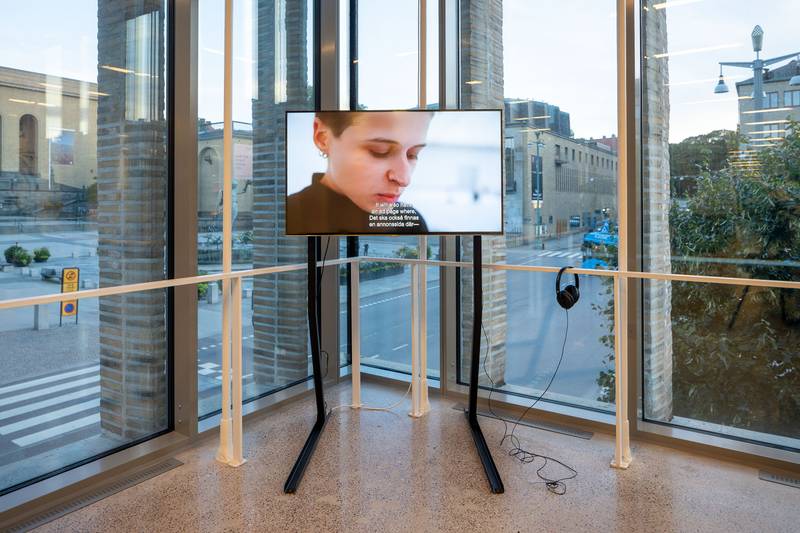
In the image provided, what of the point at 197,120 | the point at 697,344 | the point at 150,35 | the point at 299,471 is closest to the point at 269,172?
the point at 197,120

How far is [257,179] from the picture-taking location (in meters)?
3.30

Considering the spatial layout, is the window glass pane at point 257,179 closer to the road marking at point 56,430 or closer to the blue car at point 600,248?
the road marking at point 56,430

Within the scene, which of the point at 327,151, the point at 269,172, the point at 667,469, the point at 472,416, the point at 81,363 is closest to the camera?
the point at 81,363

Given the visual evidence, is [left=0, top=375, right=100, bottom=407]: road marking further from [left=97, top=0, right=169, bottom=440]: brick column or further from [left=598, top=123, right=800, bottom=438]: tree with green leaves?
[left=598, top=123, right=800, bottom=438]: tree with green leaves

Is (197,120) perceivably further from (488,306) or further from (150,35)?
(488,306)

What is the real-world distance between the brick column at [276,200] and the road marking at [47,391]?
1018 millimetres

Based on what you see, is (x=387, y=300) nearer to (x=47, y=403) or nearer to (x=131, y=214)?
(x=131, y=214)

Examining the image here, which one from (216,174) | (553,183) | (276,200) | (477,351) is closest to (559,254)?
(553,183)

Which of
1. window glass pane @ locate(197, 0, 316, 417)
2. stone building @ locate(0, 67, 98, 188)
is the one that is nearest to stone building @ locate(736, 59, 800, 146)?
window glass pane @ locate(197, 0, 316, 417)

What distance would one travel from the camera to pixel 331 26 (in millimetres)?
3732

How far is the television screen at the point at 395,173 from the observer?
2.79 meters

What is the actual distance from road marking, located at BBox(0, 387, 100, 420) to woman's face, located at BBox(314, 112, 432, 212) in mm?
1512

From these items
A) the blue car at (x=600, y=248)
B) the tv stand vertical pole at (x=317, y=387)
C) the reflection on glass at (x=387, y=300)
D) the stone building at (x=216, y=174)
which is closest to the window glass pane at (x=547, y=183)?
the blue car at (x=600, y=248)

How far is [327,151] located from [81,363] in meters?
1.51
